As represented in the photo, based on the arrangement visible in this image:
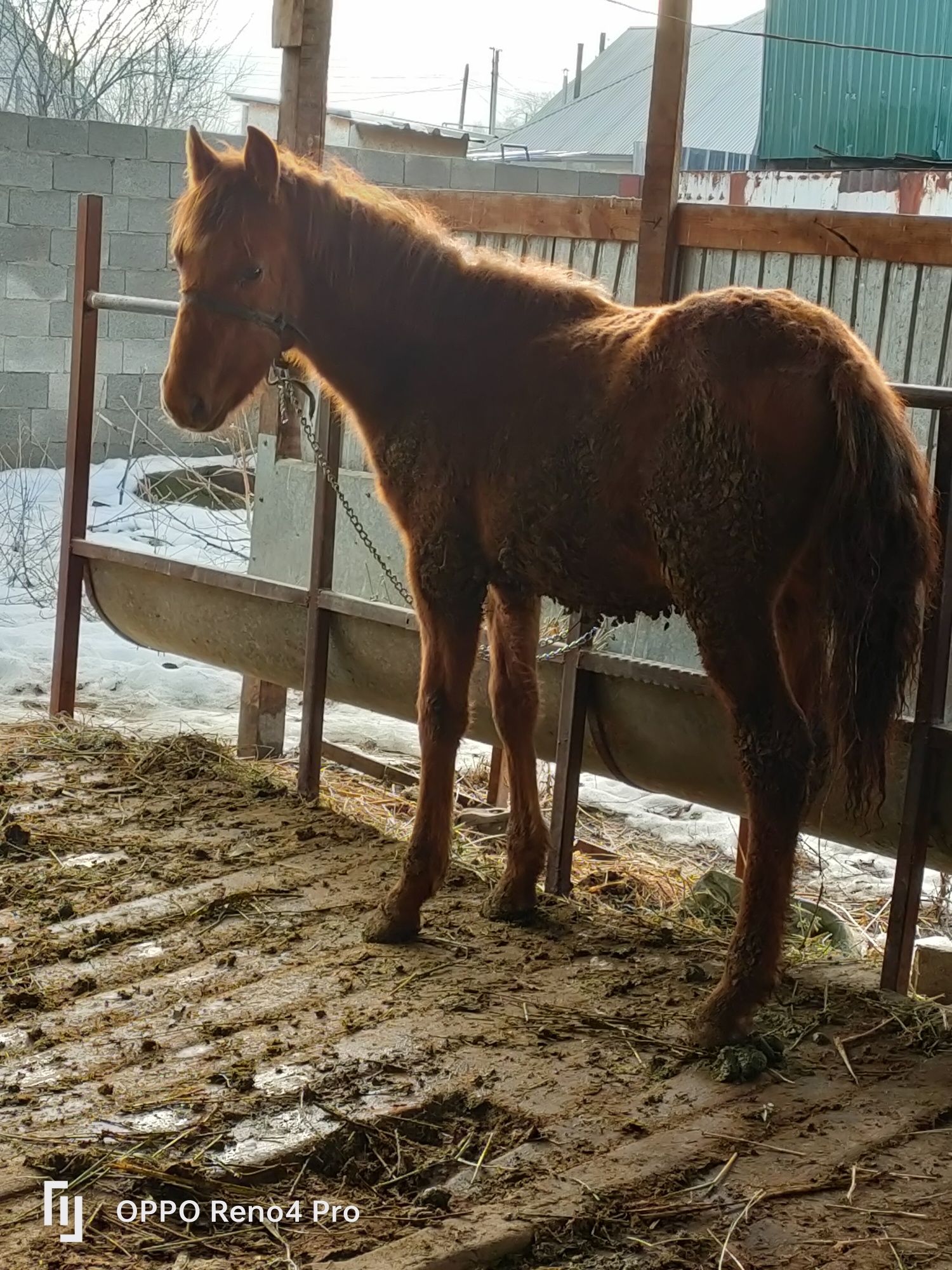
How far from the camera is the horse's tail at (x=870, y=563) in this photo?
2902mm

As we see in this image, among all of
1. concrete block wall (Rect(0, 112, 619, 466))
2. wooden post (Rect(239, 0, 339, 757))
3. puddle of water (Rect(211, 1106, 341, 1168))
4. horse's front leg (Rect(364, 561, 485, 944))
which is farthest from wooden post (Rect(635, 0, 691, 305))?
concrete block wall (Rect(0, 112, 619, 466))

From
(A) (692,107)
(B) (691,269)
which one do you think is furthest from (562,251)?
(A) (692,107)

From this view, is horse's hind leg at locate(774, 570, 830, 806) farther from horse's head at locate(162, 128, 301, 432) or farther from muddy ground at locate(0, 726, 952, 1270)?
horse's head at locate(162, 128, 301, 432)

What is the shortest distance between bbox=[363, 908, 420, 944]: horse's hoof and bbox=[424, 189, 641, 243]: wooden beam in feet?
7.85

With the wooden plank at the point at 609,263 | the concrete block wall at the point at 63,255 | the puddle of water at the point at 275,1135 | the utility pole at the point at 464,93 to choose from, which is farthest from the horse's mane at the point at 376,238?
the utility pole at the point at 464,93

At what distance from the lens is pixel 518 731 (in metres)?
3.92

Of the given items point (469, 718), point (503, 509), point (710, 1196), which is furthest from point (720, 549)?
point (710, 1196)

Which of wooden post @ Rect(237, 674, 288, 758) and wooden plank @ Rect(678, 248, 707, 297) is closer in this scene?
wooden plank @ Rect(678, 248, 707, 297)

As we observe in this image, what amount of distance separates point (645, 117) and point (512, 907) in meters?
24.8

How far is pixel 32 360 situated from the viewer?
9.49m

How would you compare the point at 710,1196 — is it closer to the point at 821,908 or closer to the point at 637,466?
the point at 637,466

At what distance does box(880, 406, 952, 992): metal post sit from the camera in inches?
132

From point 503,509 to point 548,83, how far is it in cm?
6393

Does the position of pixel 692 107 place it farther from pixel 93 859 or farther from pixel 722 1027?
pixel 722 1027
